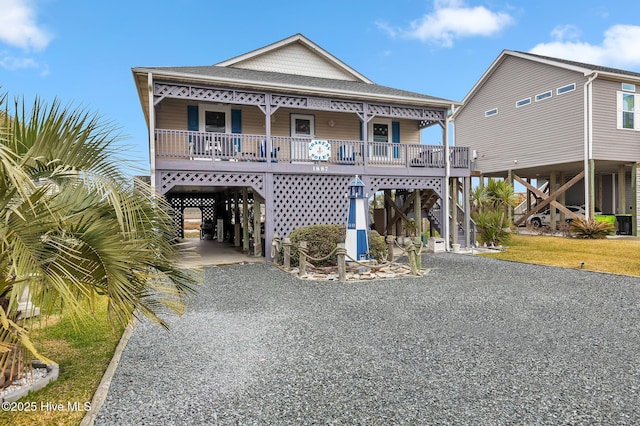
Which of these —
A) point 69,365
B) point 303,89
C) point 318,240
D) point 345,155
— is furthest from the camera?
point 345,155

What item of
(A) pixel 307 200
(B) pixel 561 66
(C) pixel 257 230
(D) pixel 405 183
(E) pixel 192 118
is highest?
(B) pixel 561 66

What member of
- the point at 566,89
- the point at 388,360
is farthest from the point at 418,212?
the point at 388,360

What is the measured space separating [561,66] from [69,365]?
2089cm

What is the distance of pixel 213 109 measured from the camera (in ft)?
44.1

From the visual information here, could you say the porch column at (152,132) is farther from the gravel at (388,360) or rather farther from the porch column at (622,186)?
the porch column at (622,186)

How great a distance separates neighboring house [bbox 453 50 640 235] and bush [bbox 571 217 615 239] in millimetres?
682

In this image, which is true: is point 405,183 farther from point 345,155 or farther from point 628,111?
point 628,111

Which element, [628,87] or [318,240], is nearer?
[318,240]

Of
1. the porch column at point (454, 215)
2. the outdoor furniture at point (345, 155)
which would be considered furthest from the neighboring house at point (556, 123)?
the outdoor furniture at point (345, 155)

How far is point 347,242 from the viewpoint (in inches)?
394

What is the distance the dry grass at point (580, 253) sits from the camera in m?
10.7

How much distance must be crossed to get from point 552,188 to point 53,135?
2293 centimetres

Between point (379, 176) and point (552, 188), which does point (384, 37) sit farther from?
point (379, 176)

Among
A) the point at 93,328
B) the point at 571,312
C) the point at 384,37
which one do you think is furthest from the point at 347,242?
the point at 384,37
